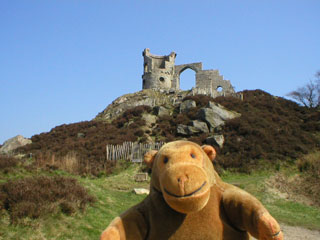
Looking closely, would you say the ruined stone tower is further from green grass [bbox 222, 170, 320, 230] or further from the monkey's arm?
the monkey's arm

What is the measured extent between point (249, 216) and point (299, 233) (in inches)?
220

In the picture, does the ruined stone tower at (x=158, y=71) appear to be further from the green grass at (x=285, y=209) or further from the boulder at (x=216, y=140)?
the green grass at (x=285, y=209)

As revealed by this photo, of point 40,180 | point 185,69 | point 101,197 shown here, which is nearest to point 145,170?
point 101,197

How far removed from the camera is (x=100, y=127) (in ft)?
81.6

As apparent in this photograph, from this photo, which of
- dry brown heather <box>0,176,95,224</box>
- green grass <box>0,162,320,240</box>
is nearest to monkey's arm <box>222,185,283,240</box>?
green grass <box>0,162,320,240</box>

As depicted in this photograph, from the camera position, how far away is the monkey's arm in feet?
7.26

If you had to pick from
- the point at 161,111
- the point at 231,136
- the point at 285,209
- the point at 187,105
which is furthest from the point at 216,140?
the point at 161,111

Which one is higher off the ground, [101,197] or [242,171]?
[101,197]

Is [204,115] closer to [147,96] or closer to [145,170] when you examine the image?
[145,170]

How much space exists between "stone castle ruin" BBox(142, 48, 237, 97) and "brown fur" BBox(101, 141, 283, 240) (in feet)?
112

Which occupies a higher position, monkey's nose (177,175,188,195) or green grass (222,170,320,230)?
monkey's nose (177,175,188,195)

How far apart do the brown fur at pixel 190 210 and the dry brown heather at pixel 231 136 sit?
8316mm

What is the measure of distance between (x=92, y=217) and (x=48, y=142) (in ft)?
59.9

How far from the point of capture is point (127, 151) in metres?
17.4
